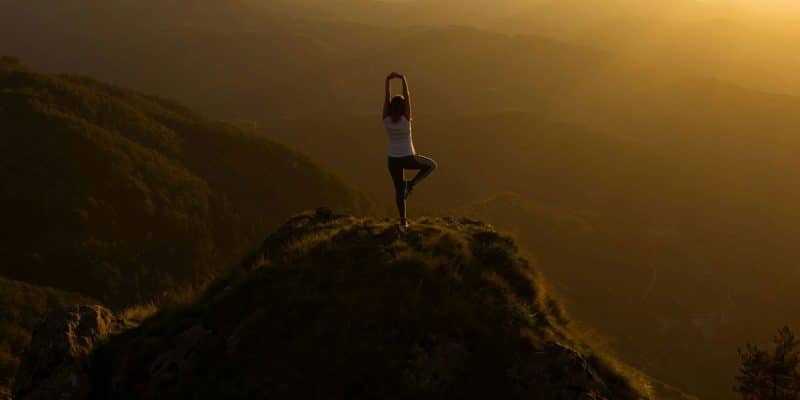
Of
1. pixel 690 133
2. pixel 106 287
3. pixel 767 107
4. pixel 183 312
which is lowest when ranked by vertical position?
pixel 106 287

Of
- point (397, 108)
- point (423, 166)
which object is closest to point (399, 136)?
point (397, 108)

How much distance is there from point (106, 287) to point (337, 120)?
125 m

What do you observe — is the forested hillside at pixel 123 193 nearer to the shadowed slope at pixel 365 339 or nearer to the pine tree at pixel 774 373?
the shadowed slope at pixel 365 339

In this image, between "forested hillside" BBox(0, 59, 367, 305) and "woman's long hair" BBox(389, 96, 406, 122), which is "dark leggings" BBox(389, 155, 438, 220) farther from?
"forested hillside" BBox(0, 59, 367, 305)

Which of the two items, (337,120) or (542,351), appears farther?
(337,120)

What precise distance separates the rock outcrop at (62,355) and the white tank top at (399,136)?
6.62 m

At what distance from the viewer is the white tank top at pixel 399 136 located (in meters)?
10.9

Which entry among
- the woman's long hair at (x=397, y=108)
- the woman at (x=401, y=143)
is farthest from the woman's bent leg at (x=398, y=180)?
the woman's long hair at (x=397, y=108)

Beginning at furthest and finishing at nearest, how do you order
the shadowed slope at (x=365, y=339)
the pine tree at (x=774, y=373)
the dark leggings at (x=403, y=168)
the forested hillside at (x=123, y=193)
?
the forested hillside at (x=123, y=193), the pine tree at (x=774, y=373), the dark leggings at (x=403, y=168), the shadowed slope at (x=365, y=339)

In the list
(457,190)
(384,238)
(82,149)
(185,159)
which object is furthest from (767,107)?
(384,238)

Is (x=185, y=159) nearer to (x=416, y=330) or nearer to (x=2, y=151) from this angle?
(x=2, y=151)

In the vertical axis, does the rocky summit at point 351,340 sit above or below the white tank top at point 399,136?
below

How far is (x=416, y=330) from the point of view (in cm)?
825

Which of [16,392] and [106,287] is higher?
[16,392]
